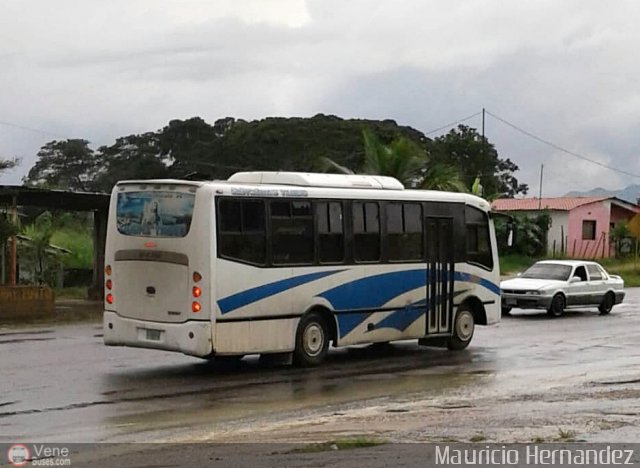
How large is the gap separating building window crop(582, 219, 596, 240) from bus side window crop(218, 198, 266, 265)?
169 ft

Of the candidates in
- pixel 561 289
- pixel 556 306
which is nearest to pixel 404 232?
pixel 556 306

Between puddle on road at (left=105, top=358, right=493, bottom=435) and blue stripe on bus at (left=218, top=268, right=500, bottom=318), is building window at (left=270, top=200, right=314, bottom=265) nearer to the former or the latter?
blue stripe on bus at (left=218, top=268, right=500, bottom=318)

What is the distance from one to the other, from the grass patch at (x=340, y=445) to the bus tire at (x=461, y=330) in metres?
9.93

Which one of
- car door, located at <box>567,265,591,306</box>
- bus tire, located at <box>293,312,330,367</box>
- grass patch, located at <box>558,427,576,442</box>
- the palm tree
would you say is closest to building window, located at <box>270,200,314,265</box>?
bus tire, located at <box>293,312,330,367</box>

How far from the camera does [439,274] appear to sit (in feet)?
62.8

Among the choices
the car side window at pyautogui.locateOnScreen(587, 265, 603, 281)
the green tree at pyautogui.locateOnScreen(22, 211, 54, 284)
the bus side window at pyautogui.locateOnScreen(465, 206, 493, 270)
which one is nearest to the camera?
the bus side window at pyautogui.locateOnScreen(465, 206, 493, 270)

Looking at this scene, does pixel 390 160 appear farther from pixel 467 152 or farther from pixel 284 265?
pixel 467 152

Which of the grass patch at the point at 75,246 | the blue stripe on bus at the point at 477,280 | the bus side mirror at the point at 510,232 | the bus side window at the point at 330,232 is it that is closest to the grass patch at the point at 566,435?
the bus side window at the point at 330,232

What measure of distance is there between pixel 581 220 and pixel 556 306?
121 ft

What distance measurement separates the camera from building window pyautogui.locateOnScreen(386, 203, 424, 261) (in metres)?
18.2

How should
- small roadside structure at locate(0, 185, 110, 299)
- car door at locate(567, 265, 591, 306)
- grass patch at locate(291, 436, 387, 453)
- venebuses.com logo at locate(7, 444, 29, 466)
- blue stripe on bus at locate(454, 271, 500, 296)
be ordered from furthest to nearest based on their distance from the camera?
car door at locate(567, 265, 591, 306), small roadside structure at locate(0, 185, 110, 299), blue stripe on bus at locate(454, 271, 500, 296), grass patch at locate(291, 436, 387, 453), venebuses.com logo at locate(7, 444, 29, 466)

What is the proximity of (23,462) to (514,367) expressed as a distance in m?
9.84

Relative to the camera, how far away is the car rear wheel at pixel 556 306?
2898 centimetres

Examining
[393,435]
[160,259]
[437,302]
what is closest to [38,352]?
[160,259]
